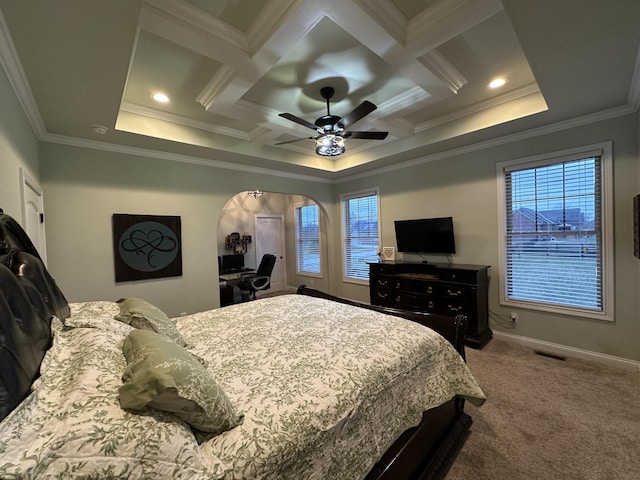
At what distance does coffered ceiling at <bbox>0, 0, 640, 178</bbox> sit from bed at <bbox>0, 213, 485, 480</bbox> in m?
1.18

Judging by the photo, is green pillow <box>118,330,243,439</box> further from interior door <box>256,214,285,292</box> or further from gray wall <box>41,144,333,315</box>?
interior door <box>256,214,285,292</box>

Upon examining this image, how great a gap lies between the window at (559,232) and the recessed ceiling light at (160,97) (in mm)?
4039

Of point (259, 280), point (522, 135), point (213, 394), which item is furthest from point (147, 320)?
point (522, 135)

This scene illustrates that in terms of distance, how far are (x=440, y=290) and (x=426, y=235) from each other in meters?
0.91

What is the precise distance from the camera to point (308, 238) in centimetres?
710

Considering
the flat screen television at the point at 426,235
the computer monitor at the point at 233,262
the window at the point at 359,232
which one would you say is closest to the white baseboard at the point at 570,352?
the flat screen television at the point at 426,235

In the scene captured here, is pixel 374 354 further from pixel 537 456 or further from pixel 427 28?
pixel 427 28

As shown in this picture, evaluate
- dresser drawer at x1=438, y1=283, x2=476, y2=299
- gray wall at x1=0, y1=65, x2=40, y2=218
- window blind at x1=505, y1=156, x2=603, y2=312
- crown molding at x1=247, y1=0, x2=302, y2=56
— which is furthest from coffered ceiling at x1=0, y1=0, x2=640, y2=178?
dresser drawer at x1=438, y1=283, x2=476, y2=299

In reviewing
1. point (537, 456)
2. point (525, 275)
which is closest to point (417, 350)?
point (537, 456)

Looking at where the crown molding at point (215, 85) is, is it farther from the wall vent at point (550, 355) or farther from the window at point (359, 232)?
the wall vent at point (550, 355)

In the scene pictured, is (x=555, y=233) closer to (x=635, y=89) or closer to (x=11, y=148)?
(x=635, y=89)

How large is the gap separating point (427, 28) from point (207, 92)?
2.01 m

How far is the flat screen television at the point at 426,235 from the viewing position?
3.89 meters

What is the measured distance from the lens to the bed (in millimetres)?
718
